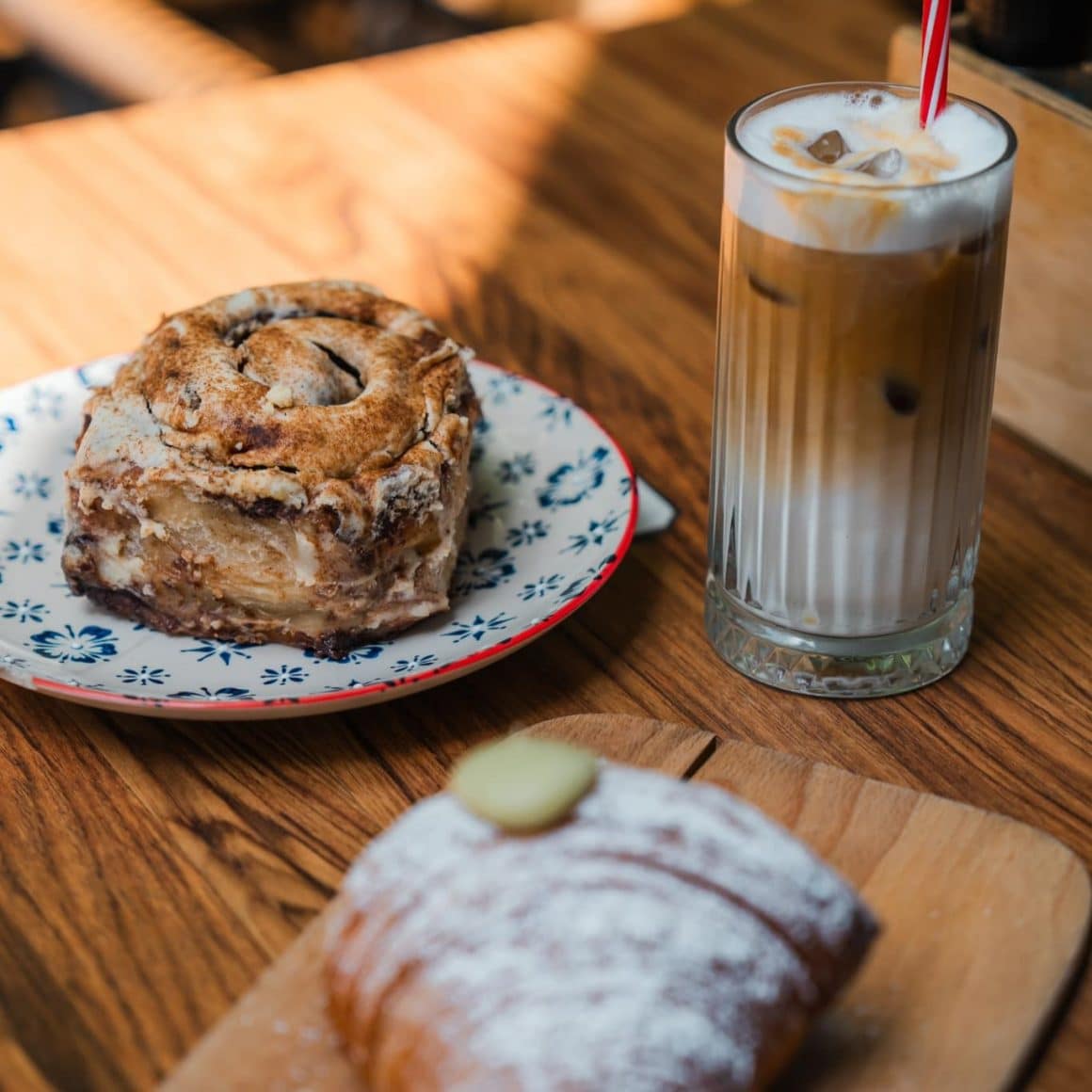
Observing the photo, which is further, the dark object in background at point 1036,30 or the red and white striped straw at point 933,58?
the dark object in background at point 1036,30

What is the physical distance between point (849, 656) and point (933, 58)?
353mm

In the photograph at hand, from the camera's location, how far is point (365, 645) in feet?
3.01

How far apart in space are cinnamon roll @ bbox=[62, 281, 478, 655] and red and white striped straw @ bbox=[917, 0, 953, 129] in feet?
1.11

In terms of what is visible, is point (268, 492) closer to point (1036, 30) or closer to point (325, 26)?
point (1036, 30)

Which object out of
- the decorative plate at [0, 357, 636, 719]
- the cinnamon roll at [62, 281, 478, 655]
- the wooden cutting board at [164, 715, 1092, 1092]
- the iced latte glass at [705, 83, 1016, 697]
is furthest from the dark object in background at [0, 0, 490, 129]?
the wooden cutting board at [164, 715, 1092, 1092]

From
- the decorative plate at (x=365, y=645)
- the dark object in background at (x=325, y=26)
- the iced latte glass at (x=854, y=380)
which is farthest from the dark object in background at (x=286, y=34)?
the iced latte glass at (x=854, y=380)

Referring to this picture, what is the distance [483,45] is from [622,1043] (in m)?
1.51

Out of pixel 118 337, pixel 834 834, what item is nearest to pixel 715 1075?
pixel 834 834

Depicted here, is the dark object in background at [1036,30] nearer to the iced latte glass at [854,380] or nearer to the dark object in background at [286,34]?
the iced latte glass at [854,380]

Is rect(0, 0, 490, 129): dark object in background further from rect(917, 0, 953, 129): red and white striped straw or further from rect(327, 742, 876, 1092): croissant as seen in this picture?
rect(327, 742, 876, 1092): croissant

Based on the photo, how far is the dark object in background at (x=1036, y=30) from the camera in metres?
1.07

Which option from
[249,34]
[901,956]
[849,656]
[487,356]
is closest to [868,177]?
[849,656]

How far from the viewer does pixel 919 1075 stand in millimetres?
627

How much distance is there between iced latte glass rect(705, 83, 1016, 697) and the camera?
30.0 inches
